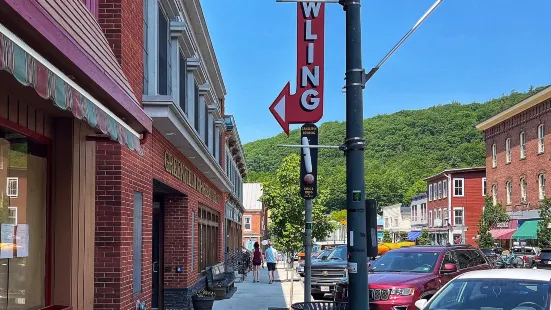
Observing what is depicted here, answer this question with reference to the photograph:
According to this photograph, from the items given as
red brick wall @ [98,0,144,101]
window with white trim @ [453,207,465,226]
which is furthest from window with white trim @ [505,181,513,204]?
red brick wall @ [98,0,144,101]

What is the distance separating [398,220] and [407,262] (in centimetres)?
8364

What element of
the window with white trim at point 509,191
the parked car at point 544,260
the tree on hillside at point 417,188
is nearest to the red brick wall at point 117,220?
the parked car at point 544,260

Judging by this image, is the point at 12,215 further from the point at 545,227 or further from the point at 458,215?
the point at 458,215

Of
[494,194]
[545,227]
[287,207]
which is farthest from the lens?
[494,194]

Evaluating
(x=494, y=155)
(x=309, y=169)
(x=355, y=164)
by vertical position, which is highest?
(x=494, y=155)

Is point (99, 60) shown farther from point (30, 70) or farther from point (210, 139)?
point (210, 139)

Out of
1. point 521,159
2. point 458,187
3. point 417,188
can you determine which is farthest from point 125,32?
point 417,188

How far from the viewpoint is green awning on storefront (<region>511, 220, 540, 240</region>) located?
4172 centimetres

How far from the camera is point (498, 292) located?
26.7 ft

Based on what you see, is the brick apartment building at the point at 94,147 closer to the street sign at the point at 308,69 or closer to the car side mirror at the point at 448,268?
the street sign at the point at 308,69

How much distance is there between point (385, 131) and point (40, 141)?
3455 inches

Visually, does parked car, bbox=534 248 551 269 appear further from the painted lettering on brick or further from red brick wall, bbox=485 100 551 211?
the painted lettering on brick

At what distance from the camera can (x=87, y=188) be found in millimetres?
7645

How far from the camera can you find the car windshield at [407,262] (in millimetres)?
12938
